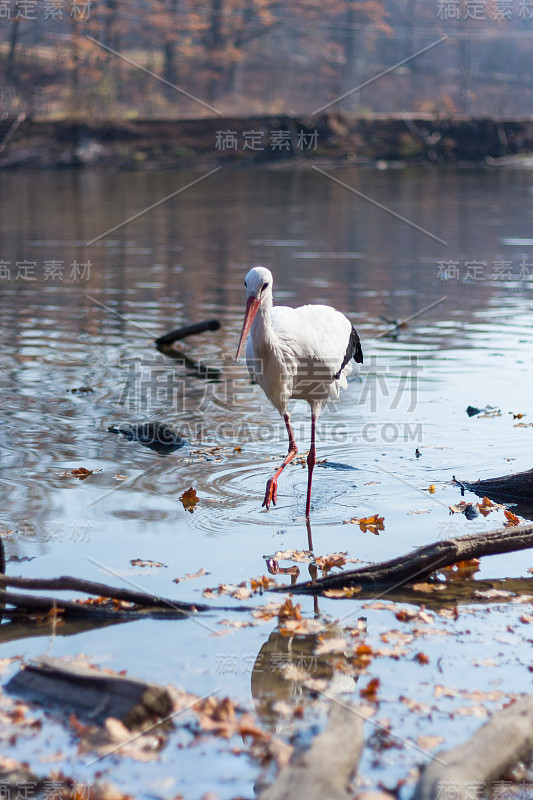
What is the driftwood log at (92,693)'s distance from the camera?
13.2 feet

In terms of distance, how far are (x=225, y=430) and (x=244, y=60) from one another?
2391 inches

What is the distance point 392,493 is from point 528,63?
7766cm

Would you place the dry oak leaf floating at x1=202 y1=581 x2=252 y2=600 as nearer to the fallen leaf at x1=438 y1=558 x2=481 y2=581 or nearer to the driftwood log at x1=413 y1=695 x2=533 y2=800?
the fallen leaf at x1=438 y1=558 x2=481 y2=581

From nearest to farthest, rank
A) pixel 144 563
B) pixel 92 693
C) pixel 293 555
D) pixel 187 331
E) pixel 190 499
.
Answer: pixel 92 693 → pixel 144 563 → pixel 293 555 → pixel 190 499 → pixel 187 331

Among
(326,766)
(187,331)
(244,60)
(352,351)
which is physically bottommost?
(326,766)

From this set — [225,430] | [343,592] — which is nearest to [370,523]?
[343,592]

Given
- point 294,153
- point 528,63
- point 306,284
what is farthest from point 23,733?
point 528,63

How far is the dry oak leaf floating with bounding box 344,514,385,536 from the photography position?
6.55m

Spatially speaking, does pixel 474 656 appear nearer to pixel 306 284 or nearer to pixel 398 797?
pixel 398 797

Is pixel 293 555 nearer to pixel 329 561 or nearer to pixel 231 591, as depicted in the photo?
pixel 329 561

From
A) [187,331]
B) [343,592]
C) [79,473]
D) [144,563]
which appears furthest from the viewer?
[187,331]

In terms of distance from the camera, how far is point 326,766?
11.6ft

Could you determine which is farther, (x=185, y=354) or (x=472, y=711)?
(x=185, y=354)

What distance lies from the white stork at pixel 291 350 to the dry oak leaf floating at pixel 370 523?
1.14 feet
